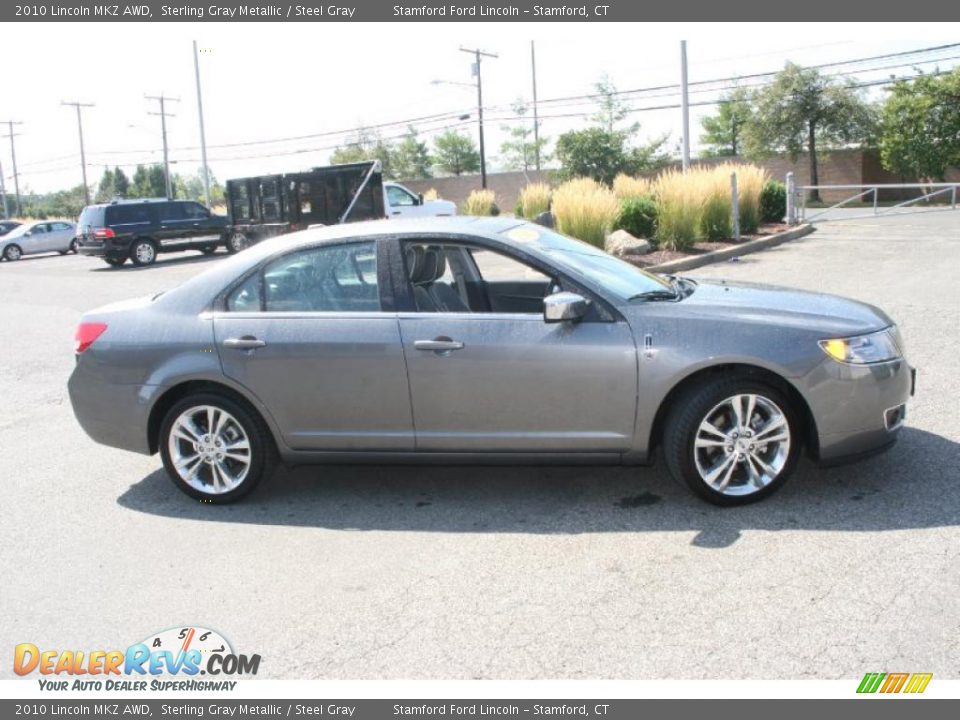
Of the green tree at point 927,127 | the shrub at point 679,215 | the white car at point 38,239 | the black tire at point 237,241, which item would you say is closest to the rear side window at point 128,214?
the black tire at point 237,241

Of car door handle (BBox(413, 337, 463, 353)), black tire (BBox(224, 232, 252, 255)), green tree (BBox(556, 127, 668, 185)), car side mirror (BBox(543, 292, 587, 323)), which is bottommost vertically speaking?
car door handle (BBox(413, 337, 463, 353))

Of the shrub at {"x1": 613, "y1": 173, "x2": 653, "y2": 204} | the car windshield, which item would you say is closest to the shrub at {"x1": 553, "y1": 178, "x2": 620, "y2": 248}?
the shrub at {"x1": 613, "y1": 173, "x2": 653, "y2": 204}

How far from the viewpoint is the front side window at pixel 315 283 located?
209 inches

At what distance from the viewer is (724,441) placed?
15.8 feet

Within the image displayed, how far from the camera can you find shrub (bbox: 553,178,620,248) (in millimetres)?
17469

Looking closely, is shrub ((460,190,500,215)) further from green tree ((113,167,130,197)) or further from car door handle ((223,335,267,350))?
green tree ((113,167,130,197))

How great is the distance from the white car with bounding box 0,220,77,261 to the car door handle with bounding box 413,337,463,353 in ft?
114

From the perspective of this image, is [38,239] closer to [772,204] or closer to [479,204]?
[479,204]

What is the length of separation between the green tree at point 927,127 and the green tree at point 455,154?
150 feet

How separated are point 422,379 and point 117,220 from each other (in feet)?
78.5

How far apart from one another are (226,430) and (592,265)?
2.34 m

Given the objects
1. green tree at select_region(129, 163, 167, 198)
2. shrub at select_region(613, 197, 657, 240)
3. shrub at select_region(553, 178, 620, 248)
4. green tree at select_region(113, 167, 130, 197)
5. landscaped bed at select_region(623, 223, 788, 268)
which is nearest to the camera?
landscaped bed at select_region(623, 223, 788, 268)

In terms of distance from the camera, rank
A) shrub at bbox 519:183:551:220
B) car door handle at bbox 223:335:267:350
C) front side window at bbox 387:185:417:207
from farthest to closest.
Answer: front side window at bbox 387:185:417:207
shrub at bbox 519:183:551:220
car door handle at bbox 223:335:267:350

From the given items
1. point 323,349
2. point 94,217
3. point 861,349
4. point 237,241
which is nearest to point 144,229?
point 94,217
